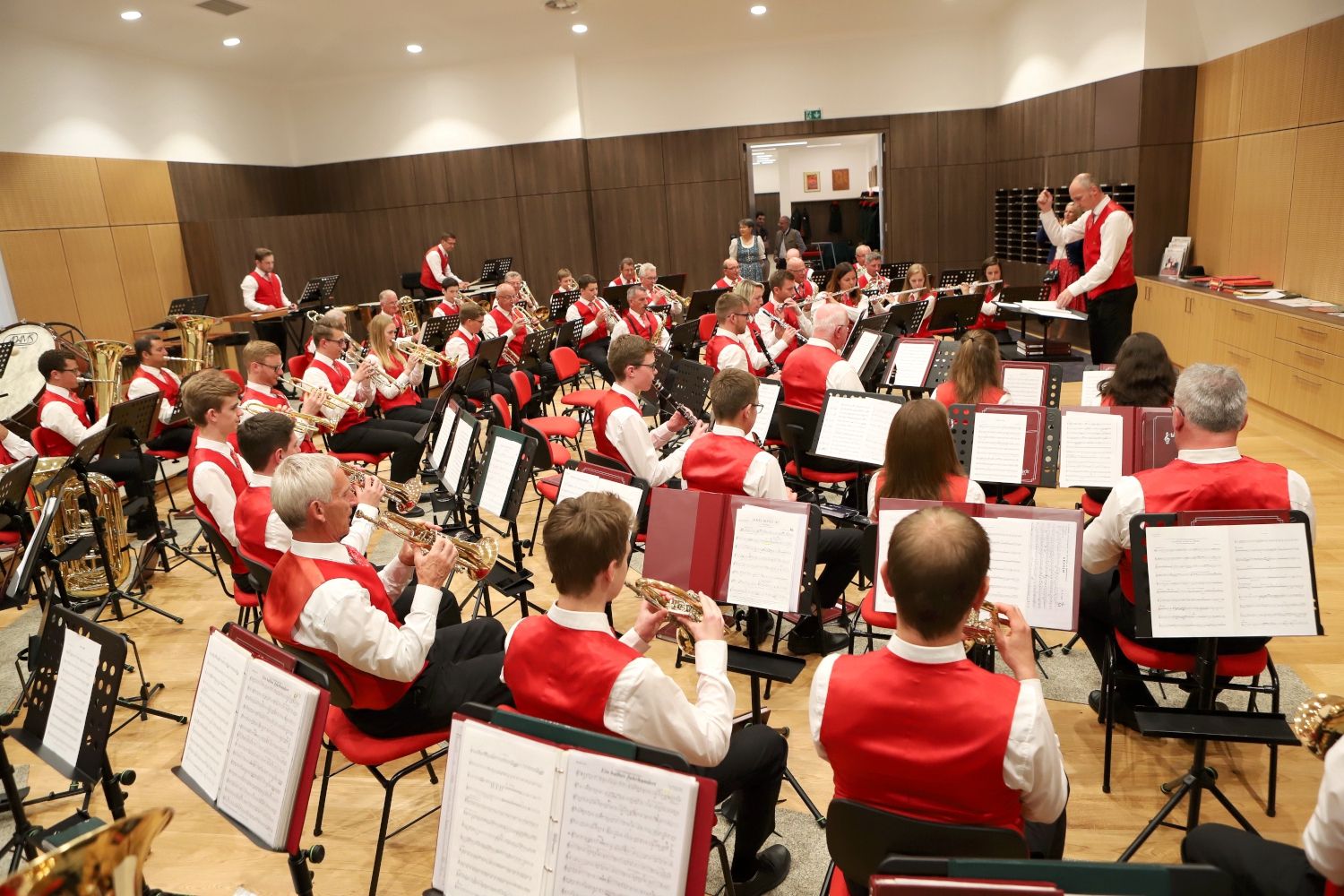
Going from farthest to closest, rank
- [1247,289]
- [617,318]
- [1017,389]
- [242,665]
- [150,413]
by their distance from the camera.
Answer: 1. [617,318]
2. [1247,289]
3. [150,413]
4. [1017,389]
5. [242,665]

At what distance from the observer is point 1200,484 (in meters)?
2.89

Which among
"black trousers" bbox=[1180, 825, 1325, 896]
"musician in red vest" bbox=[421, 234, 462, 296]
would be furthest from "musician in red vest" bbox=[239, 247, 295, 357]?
"black trousers" bbox=[1180, 825, 1325, 896]

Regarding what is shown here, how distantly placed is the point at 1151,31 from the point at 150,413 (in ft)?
32.8

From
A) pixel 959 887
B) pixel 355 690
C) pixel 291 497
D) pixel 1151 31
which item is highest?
pixel 1151 31

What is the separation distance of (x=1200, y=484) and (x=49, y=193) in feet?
40.4

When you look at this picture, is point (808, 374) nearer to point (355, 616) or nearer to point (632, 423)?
point (632, 423)

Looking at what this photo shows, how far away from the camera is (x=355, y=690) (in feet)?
9.09

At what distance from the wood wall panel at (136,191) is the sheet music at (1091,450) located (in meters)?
12.0

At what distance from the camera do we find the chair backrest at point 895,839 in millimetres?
1753

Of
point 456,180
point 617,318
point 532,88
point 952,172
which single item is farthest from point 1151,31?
point 456,180

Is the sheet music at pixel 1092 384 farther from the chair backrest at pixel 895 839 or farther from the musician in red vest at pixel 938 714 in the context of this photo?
the chair backrest at pixel 895 839

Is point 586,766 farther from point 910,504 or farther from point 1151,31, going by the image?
point 1151,31

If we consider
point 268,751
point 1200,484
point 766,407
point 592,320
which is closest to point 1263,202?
point 766,407

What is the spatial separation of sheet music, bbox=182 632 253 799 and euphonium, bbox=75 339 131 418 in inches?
221
